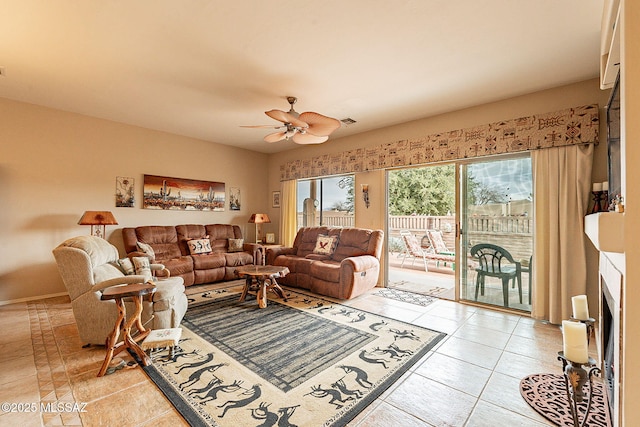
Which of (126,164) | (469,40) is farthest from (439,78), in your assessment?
(126,164)

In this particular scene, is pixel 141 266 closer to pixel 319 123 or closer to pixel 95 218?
pixel 95 218

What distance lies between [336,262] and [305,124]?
7.94ft

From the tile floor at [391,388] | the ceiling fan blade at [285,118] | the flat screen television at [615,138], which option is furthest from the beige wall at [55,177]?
the flat screen television at [615,138]

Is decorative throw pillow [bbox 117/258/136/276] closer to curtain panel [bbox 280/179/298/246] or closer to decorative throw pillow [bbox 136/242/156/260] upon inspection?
decorative throw pillow [bbox 136/242/156/260]

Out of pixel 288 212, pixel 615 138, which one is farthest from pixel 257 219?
pixel 615 138

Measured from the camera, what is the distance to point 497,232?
3703 millimetres

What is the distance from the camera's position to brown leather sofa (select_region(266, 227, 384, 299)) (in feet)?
12.8

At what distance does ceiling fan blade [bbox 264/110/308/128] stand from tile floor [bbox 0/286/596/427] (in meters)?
2.52

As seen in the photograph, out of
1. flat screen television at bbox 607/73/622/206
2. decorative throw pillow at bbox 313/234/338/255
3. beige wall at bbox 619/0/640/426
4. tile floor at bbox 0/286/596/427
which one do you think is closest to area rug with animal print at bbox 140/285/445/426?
tile floor at bbox 0/286/596/427

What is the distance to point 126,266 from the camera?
3.39m

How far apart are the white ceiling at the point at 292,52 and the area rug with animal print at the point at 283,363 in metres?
2.76

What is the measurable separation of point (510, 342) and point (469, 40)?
112 inches

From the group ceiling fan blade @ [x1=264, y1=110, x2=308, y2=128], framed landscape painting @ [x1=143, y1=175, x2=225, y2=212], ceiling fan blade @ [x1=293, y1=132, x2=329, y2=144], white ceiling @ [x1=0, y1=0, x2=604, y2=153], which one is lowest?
framed landscape painting @ [x1=143, y1=175, x2=225, y2=212]

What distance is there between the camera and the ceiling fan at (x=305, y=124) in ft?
9.27
